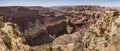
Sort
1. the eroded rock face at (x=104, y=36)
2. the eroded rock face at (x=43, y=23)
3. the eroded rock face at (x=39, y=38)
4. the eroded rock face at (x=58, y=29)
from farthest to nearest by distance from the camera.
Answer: the eroded rock face at (x=58, y=29) → the eroded rock face at (x=43, y=23) → the eroded rock face at (x=39, y=38) → the eroded rock face at (x=104, y=36)

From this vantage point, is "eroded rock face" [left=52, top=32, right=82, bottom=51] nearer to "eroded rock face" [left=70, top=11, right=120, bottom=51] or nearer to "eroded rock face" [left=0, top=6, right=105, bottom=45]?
"eroded rock face" [left=70, top=11, right=120, bottom=51]

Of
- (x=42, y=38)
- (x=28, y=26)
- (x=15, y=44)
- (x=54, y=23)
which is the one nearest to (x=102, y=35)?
(x=15, y=44)

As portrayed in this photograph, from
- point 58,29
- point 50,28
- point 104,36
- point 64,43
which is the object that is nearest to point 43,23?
point 50,28

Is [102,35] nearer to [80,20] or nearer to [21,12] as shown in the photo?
[80,20]

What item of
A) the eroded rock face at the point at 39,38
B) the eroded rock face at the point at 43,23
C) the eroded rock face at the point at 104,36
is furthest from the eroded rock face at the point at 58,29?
the eroded rock face at the point at 104,36

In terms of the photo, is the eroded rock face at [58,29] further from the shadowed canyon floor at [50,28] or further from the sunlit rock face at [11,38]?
the sunlit rock face at [11,38]

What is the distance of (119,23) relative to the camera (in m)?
16.2

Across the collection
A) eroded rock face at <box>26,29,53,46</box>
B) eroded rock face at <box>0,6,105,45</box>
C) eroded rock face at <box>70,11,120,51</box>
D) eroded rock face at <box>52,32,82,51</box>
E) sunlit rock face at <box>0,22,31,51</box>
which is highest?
eroded rock face at <box>70,11,120,51</box>

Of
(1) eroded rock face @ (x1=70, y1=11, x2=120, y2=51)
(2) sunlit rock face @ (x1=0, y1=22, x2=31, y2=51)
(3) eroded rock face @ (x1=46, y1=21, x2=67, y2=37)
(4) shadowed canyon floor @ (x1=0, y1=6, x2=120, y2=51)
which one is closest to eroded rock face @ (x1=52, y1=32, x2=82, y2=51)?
Result: (4) shadowed canyon floor @ (x1=0, y1=6, x2=120, y2=51)

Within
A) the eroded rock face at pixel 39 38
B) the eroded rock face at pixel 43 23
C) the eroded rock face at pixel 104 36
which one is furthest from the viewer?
the eroded rock face at pixel 43 23

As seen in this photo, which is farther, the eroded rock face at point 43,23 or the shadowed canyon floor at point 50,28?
the eroded rock face at point 43,23

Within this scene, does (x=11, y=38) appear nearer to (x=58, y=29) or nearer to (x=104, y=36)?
(x=104, y=36)

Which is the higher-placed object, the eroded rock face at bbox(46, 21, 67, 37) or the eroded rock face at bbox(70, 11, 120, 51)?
the eroded rock face at bbox(70, 11, 120, 51)

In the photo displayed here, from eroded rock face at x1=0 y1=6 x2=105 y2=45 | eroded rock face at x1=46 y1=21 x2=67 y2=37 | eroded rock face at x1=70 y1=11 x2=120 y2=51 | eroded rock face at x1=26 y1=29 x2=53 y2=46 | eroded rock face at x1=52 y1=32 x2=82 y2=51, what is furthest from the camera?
eroded rock face at x1=46 y1=21 x2=67 y2=37
